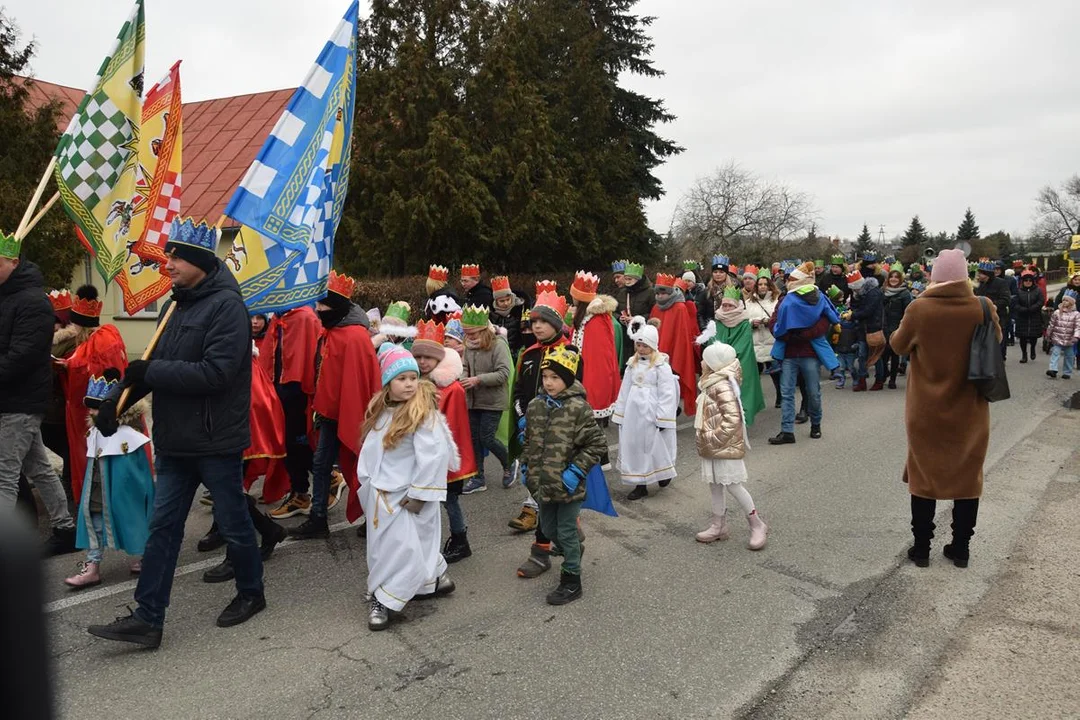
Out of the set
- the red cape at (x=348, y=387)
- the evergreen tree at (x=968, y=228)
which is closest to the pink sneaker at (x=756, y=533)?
the red cape at (x=348, y=387)

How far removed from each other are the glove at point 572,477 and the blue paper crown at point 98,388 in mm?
2947

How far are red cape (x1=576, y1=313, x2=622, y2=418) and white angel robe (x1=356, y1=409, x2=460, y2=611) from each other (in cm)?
298

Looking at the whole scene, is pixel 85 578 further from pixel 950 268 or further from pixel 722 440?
pixel 950 268

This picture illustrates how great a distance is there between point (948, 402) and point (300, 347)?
15.1 ft

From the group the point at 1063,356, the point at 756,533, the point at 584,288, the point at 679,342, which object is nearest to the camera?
the point at 756,533

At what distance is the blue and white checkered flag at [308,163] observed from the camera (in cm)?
503

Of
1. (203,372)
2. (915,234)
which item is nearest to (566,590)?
(203,372)

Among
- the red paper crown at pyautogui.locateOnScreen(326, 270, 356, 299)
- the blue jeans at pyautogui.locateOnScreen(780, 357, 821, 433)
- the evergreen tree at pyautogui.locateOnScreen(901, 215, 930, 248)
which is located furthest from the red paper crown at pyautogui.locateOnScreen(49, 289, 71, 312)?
the evergreen tree at pyautogui.locateOnScreen(901, 215, 930, 248)

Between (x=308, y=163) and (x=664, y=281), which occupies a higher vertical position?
(x=308, y=163)

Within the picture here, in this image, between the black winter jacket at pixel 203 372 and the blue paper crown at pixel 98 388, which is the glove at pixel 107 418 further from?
the blue paper crown at pixel 98 388

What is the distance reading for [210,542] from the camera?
570cm

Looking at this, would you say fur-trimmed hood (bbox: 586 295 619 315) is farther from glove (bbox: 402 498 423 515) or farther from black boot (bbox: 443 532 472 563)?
glove (bbox: 402 498 423 515)

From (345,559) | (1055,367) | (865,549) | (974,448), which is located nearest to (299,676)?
(345,559)

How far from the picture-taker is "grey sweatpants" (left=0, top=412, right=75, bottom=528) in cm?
505
